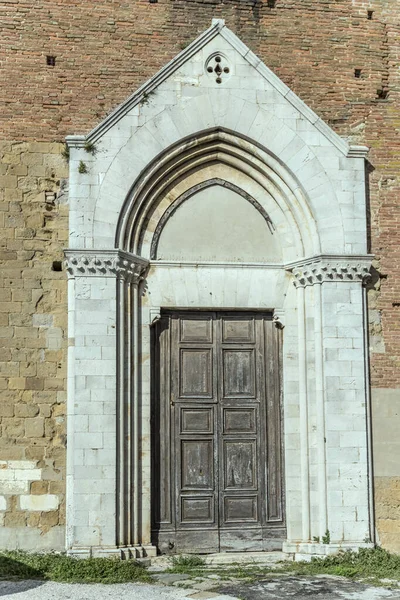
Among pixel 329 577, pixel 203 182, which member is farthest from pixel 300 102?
pixel 329 577

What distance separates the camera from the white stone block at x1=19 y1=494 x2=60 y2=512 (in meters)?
11.3

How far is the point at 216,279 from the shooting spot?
40.1ft

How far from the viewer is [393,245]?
12617mm

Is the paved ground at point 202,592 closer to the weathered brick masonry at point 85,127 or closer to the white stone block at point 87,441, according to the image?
the weathered brick masonry at point 85,127

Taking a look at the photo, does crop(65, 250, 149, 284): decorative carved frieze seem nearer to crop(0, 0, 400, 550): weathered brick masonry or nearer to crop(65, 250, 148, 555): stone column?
crop(65, 250, 148, 555): stone column

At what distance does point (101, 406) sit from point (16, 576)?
7.16 feet

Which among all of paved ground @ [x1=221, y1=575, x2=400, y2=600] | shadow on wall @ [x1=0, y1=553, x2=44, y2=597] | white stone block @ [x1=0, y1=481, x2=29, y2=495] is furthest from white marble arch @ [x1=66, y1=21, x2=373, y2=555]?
paved ground @ [x1=221, y1=575, x2=400, y2=600]

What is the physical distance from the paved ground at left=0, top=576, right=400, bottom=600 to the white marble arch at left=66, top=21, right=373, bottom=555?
1.37m

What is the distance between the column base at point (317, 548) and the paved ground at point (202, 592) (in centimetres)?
130

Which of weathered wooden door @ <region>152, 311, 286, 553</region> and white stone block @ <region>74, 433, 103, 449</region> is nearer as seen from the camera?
white stone block @ <region>74, 433, 103, 449</region>

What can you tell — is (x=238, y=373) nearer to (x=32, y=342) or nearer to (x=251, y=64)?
(x=32, y=342)

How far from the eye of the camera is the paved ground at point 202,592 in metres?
9.27

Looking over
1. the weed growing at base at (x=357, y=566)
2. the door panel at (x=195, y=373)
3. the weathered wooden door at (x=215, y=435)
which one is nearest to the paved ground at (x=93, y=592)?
the weed growing at base at (x=357, y=566)

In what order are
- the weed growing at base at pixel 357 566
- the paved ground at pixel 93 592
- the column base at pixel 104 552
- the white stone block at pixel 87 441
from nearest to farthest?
the paved ground at pixel 93 592
the weed growing at base at pixel 357 566
the column base at pixel 104 552
the white stone block at pixel 87 441
